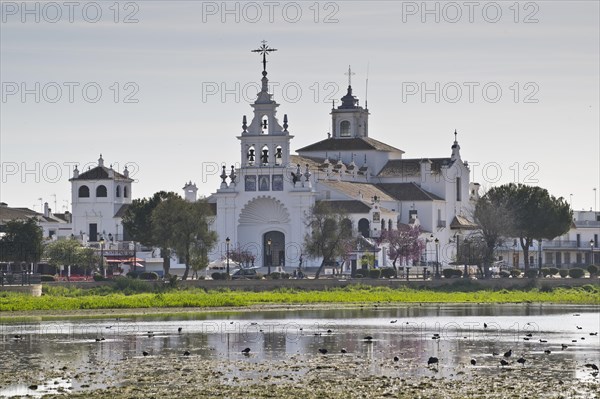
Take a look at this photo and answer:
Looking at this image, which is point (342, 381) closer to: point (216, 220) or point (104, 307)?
point (104, 307)

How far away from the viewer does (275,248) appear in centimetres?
12888

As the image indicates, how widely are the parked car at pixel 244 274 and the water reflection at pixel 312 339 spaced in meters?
27.3

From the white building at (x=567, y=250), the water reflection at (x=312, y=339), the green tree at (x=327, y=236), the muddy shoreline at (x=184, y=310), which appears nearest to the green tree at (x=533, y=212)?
the white building at (x=567, y=250)

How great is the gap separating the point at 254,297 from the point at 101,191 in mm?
56984

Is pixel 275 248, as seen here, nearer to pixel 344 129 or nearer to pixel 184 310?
pixel 344 129

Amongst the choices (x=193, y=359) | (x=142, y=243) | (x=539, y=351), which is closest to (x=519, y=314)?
(x=539, y=351)

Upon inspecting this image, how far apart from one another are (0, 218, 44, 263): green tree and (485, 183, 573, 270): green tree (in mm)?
39027

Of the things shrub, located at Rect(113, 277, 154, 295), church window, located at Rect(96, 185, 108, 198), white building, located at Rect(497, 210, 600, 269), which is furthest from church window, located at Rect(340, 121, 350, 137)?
shrub, located at Rect(113, 277, 154, 295)

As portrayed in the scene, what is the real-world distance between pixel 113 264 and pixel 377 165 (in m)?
32.5

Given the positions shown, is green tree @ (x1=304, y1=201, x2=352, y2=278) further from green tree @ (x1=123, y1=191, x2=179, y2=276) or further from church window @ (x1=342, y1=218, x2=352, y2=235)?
green tree @ (x1=123, y1=191, x2=179, y2=276)

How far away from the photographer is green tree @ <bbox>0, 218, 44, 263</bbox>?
105688mm

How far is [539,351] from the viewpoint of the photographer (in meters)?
53.6

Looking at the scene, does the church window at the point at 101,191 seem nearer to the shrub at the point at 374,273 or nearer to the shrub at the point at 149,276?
the shrub at the point at 149,276

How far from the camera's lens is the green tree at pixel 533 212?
127 meters
